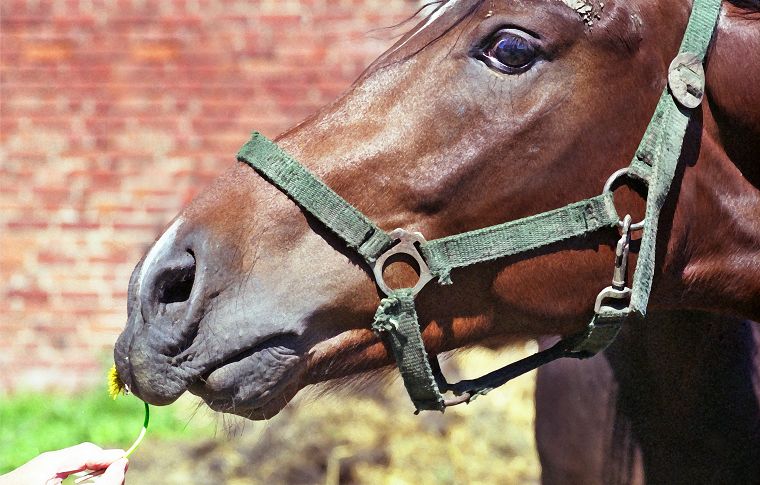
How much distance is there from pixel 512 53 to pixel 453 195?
30cm

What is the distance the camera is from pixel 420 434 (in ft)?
15.7

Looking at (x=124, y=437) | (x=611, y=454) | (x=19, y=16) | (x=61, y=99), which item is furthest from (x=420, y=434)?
(x=19, y=16)

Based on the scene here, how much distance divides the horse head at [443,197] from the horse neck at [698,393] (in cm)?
43

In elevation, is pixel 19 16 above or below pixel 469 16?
below

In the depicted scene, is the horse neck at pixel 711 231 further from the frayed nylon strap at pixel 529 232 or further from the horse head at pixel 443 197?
the frayed nylon strap at pixel 529 232

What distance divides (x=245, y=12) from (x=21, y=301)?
6.95 ft

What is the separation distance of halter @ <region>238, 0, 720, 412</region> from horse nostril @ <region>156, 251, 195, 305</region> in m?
0.23

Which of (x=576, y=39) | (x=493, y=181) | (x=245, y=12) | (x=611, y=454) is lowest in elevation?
(x=611, y=454)

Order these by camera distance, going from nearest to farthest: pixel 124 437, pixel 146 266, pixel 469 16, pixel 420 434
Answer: pixel 146 266, pixel 469 16, pixel 420 434, pixel 124 437

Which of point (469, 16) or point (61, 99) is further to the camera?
point (61, 99)

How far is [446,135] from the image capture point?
6.61 feet

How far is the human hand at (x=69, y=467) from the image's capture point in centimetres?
196

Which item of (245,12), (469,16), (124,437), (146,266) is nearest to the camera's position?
(146,266)

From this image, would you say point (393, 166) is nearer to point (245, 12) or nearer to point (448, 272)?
point (448, 272)
